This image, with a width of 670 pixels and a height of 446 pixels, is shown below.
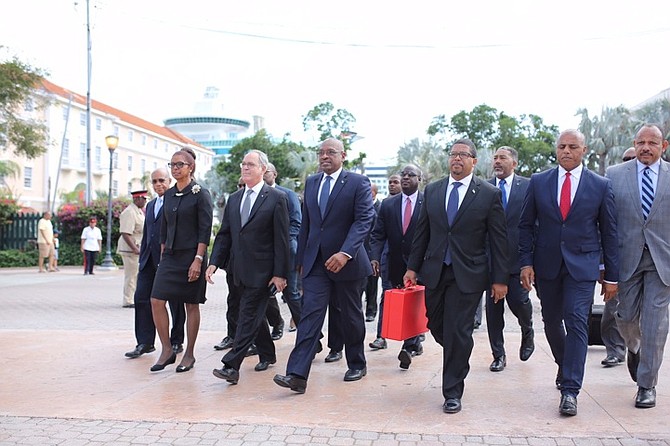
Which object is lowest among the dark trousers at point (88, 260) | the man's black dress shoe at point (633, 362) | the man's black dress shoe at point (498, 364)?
the dark trousers at point (88, 260)

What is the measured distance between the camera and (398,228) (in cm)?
776

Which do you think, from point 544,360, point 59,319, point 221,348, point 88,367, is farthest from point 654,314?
point 59,319

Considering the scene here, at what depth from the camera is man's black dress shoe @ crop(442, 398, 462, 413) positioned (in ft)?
16.6

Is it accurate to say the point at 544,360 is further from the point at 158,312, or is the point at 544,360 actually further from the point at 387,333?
the point at 158,312

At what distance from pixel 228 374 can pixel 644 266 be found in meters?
3.44

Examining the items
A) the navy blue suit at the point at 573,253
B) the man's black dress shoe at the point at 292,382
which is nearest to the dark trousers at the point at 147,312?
the man's black dress shoe at the point at 292,382

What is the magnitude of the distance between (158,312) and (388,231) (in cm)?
273

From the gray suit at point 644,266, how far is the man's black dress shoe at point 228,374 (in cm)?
318

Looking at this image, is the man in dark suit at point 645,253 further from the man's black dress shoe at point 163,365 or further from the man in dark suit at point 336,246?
the man's black dress shoe at point 163,365

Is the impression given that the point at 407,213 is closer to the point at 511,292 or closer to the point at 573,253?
the point at 511,292

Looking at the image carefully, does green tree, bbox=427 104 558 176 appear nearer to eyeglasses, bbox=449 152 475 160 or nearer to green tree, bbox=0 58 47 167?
green tree, bbox=0 58 47 167

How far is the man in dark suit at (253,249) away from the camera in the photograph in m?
5.97


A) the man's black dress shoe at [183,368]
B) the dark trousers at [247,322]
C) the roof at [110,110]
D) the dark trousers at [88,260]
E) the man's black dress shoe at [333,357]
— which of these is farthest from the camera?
the roof at [110,110]

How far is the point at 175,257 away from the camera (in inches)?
258
